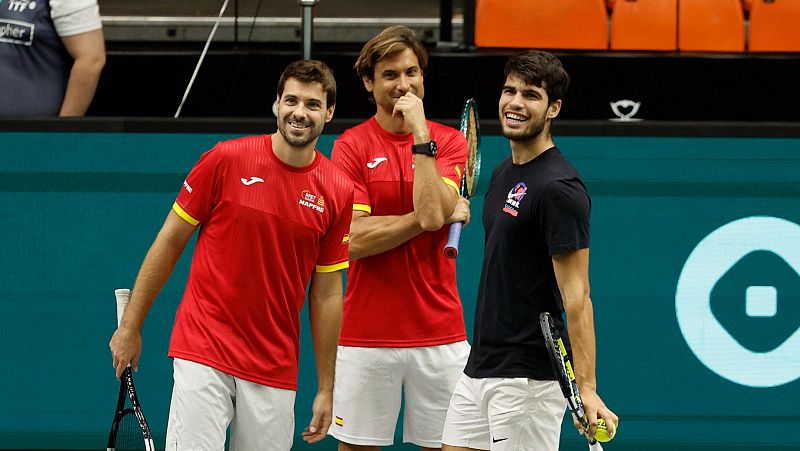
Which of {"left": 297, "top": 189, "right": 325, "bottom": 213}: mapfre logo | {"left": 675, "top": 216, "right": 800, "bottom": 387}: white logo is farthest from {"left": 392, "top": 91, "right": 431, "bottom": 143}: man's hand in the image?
{"left": 675, "top": 216, "right": 800, "bottom": 387}: white logo

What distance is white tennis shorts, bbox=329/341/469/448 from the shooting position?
548 cm

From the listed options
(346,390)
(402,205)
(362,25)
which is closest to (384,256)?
(402,205)

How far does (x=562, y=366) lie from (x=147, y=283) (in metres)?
1.45

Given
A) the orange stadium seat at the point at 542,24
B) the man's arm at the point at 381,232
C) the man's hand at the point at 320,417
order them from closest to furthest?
1. the man's hand at the point at 320,417
2. the man's arm at the point at 381,232
3. the orange stadium seat at the point at 542,24

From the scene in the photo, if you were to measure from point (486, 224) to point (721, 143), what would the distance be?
171cm

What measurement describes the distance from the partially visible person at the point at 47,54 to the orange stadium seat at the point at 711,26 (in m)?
3.10

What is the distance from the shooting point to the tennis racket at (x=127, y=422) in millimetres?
4727

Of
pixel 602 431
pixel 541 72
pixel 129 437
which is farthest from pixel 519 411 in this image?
pixel 129 437

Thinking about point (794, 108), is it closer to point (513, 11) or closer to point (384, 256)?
point (513, 11)

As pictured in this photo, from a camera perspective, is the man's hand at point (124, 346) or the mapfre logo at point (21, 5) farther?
the mapfre logo at point (21, 5)

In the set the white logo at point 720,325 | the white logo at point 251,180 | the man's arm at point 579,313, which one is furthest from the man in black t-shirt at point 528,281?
the white logo at point 720,325

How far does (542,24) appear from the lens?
7301mm

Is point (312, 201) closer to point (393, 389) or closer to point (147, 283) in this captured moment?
point (147, 283)

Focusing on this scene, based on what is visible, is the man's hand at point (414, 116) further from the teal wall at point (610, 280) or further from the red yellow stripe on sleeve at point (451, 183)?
the teal wall at point (610, 280)
